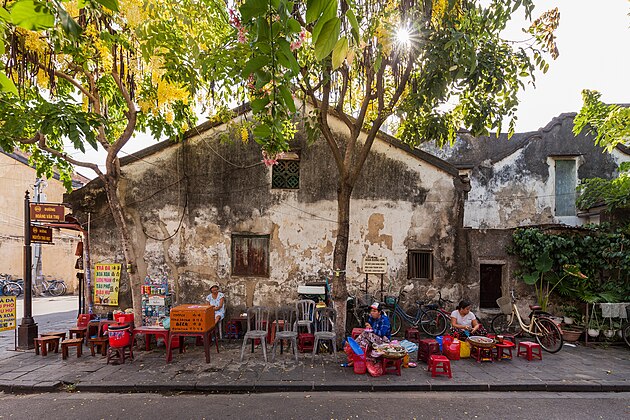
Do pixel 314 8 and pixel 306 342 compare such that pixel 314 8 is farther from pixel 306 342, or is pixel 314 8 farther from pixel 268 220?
pixel 268 220

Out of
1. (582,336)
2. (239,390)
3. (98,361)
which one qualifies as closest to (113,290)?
(98,361)

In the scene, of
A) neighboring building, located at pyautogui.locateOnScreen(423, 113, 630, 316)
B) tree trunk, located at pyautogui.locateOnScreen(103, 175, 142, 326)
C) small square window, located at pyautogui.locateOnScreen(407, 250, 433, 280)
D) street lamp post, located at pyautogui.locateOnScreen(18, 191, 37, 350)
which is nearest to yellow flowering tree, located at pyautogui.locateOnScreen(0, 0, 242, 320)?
tree trunk, located at pyautogui.locateOnScreen(103, 175, 142, 326)

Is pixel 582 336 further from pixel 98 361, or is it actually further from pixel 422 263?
pixel 98 361

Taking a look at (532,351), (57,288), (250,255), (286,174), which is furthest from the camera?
(57,288)

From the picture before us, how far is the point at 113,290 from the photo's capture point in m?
9.37

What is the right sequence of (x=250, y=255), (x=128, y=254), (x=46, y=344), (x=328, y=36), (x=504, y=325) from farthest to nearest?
(x=250, y=255) → (x=504, y=325) → (x=128, y=254) → (x=46, y=344) → (x=328, y=36)

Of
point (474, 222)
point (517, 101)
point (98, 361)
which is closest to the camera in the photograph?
point (517, 101)

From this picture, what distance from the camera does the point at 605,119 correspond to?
9.60m

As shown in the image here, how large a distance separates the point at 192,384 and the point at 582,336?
34.0ft

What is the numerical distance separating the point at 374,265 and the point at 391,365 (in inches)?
120

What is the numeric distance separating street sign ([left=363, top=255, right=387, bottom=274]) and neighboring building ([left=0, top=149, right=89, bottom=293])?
20.8 meters

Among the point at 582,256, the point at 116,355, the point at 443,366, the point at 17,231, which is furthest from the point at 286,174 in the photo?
the point at 17,231

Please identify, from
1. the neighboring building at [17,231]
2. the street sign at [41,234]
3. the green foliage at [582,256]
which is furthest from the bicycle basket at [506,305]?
the neighboring building at [17,231]

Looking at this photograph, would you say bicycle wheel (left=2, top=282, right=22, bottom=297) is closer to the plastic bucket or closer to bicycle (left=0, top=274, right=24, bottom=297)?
bicycle (left=0, top=274, right=24, bottom=297)
